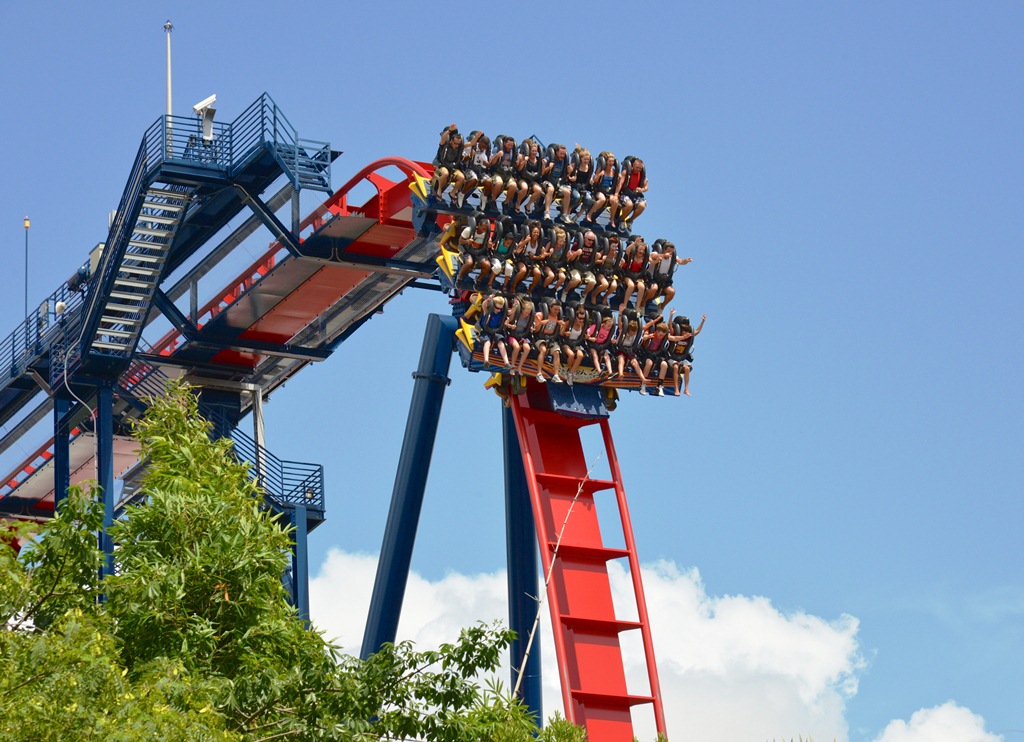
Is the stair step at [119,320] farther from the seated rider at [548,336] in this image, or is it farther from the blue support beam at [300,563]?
the seated rider at [548,336]

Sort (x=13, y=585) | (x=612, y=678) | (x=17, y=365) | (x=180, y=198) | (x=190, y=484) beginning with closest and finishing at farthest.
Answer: (x=13, y=585) < (x=190, y=484) < (x=612, y=678) < (x=180, y=198) < (x=17, y=365)

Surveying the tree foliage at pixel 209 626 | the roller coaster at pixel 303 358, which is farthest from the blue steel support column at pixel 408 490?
the tree foliage at pixel 209 626

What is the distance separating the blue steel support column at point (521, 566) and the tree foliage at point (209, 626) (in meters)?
11.2

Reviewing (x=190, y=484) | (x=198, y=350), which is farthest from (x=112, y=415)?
(x=190, y=484)

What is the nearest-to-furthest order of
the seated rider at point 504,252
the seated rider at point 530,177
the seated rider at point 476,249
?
the seated rider at point 476,249 → the seated rider at point 504,252 → the seated rider at point 530,177

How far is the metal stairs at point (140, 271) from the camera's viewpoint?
33.0m

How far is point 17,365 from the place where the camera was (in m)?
36.0

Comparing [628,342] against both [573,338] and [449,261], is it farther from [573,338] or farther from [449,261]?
[449,261]

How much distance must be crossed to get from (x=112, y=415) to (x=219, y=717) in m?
17.7

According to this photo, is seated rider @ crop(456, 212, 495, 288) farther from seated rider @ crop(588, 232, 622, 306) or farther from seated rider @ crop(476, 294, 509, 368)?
seated rider @ crop(588, 232, 622, 306)

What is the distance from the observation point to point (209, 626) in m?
18.7

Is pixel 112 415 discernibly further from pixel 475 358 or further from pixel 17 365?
pixel 475 358

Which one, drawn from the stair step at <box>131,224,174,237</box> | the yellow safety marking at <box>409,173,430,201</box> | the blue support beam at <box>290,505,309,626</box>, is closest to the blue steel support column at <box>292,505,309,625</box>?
the blue support beam at <box>290,505,309,626</box>

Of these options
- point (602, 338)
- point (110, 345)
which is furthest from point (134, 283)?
point (602, 338)
